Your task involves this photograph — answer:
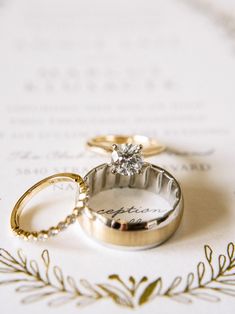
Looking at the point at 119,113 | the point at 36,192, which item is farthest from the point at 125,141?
the point at 36,192

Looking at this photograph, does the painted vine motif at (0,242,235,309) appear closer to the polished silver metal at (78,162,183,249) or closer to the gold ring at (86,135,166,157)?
the polished silver metal at (78,162,183,249)

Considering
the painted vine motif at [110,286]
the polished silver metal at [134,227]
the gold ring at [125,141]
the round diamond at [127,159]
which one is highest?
the gold ring at [125,141]

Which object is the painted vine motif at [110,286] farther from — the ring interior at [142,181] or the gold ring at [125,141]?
the gold ring at [125,141]

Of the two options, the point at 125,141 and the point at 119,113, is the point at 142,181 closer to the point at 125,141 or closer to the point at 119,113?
the point at 125,141

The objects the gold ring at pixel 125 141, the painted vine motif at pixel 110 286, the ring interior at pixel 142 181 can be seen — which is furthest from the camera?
the gold ring at pixel 125 141

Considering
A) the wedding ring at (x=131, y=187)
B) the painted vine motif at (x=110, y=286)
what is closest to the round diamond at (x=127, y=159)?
the wedding ring at (x=131, y=187)

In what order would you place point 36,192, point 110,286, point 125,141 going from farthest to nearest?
1. point 125,141
2. point 36,192
3. point 110,286

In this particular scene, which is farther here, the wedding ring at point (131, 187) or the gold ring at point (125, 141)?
the gold ring at point (125, 141)

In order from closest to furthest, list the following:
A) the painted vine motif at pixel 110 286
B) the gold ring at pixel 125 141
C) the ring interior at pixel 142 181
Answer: the painted vine motif at pixel 110 286, the ring interior at pixel 142 181, the gold ring at pixel 125 141
